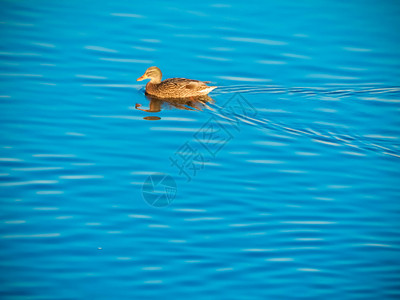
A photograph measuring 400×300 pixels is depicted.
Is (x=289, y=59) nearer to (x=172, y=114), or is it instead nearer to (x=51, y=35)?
(x=172, y=114)

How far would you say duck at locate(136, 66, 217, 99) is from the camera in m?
11.9

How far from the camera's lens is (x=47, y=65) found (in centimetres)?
1278

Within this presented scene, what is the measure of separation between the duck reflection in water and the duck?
0.34 feet

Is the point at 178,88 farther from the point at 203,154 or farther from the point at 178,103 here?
the point at 203,154

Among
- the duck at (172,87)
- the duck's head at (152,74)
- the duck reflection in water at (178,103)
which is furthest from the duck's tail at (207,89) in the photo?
the duck's head at (152,74)

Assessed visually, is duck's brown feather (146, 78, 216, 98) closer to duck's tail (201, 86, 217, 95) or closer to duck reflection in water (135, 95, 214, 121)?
duck's tail (201, 86, 217, 95)

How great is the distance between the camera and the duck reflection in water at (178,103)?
1179 cm

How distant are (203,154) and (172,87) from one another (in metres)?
3.05

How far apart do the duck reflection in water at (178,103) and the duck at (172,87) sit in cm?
10

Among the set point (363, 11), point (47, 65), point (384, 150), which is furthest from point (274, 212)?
point (363, 11)

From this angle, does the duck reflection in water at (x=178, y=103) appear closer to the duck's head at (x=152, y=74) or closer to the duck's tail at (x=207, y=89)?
the duck's tail at (x=207, y=89)

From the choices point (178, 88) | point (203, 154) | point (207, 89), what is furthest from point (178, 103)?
point (203, 154)

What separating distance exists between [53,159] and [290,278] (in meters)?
4.25

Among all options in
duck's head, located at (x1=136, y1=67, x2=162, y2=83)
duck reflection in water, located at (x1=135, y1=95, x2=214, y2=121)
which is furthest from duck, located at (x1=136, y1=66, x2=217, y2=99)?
duck reflection in water, located at (x1=135, y1=95, x2=214, y2=121)
